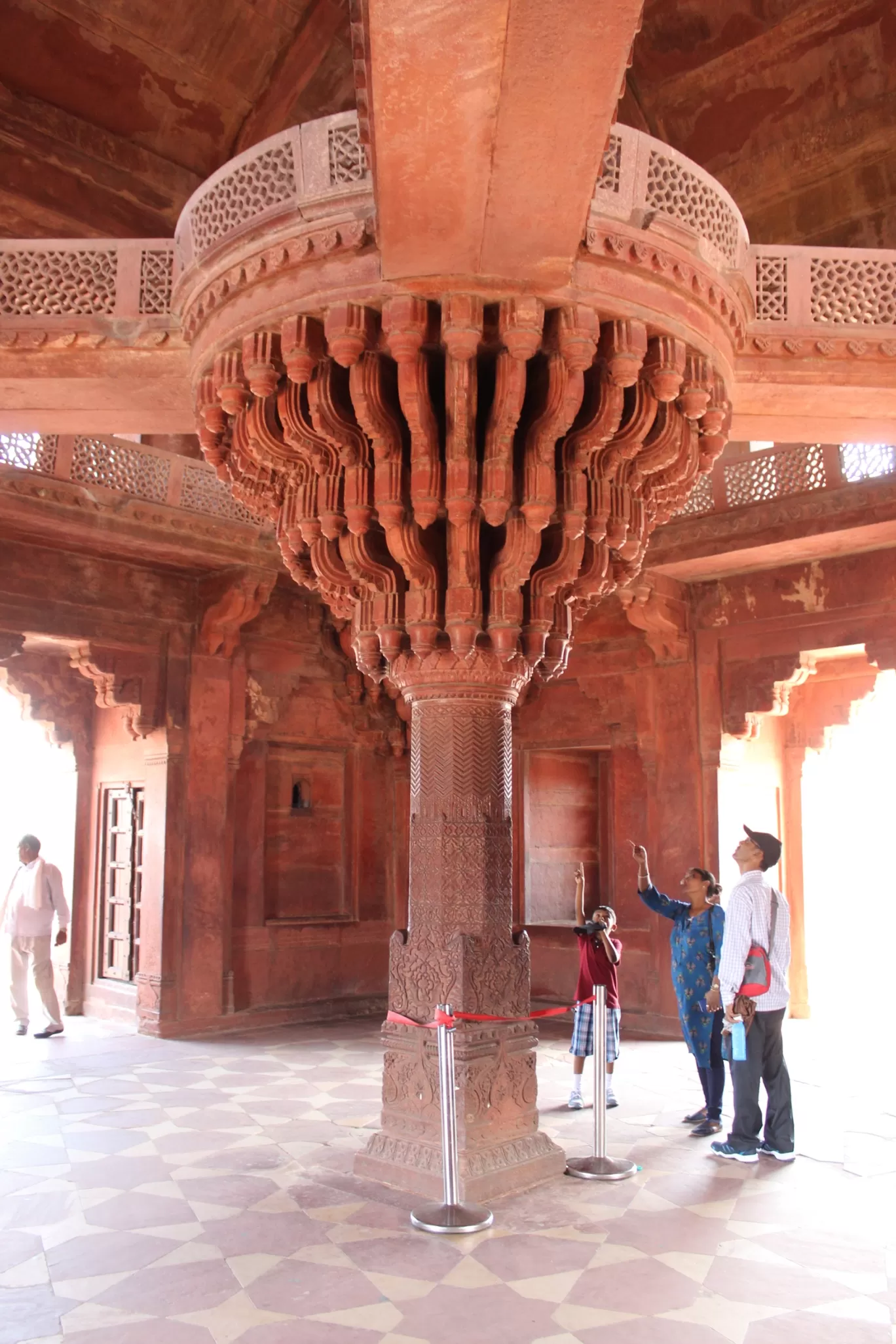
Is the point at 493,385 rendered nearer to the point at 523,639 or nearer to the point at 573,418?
the point at 573,418

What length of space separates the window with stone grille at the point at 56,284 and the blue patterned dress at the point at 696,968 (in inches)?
184

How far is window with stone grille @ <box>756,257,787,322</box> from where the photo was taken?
5.25 m

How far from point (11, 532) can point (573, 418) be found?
5.69m

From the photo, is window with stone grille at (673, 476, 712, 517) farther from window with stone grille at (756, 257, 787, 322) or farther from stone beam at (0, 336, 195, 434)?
stone beam at (0, 336, 195, 434)

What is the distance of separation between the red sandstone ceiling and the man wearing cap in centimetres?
568

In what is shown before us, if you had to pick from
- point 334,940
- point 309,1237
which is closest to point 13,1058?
point 334,940

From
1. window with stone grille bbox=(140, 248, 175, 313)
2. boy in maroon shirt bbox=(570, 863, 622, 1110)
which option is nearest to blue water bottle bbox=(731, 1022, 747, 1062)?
boy in maroon shirt bbox=(570, 863, 622, 1110)

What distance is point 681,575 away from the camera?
9.73 meters

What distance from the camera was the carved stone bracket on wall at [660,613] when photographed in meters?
9.55

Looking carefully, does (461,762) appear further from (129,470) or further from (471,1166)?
(129,470)

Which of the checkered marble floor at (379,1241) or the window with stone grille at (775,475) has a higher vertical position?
the window with stone grille at (775,475)

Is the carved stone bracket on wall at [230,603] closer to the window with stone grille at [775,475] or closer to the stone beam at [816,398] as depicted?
the window with stone grille at [775,475]

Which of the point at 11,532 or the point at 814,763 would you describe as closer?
the point at 11,532

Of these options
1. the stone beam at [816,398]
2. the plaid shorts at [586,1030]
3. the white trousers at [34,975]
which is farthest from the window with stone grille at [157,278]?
the white trousers at [34,975]
